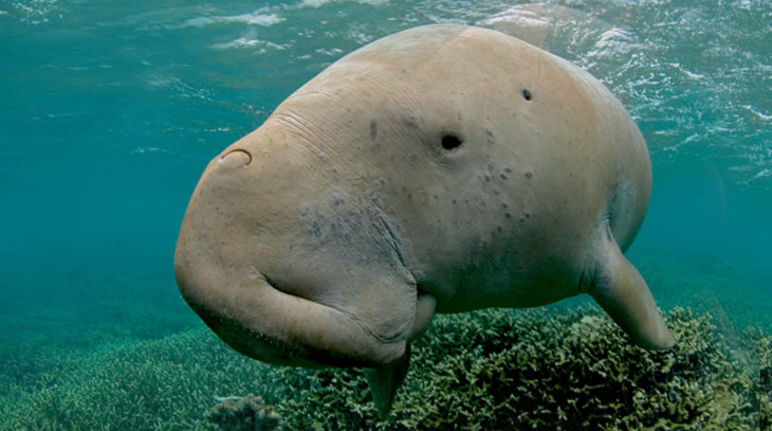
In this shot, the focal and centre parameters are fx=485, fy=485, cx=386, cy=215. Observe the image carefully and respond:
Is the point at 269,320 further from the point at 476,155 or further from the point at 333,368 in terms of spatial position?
the point at 476,155

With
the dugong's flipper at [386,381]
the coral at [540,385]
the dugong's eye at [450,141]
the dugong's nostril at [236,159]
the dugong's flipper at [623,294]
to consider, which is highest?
the dugong's nostril at [236,159]

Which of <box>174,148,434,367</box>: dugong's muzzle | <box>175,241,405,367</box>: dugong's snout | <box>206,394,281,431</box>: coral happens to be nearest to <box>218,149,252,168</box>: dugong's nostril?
<box>174,148,434,367</box>: dugong's muzzle

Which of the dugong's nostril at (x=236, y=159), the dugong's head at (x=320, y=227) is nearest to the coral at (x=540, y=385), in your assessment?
the dugong's head at (x=320, y=227)

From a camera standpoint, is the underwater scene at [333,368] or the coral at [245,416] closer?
the underwater scene at [333,368]

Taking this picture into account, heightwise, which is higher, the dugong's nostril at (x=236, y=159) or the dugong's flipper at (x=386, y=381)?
the dugong's nostril at (x=236, y=159)

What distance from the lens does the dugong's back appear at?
6.19 feet

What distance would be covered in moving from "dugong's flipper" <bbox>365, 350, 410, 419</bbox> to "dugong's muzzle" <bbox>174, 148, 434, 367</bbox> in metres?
1.14

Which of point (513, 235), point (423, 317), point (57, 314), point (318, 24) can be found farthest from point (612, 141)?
point (57, 314)

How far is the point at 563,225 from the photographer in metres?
2.39

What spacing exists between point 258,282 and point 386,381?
150cm

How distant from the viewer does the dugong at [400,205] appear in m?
1.54

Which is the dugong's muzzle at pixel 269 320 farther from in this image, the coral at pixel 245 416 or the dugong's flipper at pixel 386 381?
the coral at pixel 245 416

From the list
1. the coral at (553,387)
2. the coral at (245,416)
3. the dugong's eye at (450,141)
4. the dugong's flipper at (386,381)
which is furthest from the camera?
the coral at (245,416)

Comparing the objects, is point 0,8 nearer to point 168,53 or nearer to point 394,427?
point 168,53
